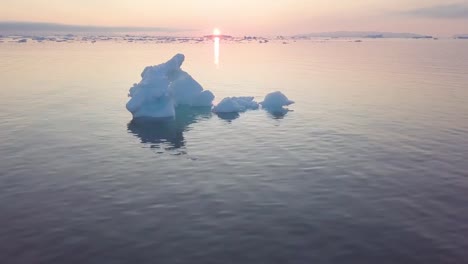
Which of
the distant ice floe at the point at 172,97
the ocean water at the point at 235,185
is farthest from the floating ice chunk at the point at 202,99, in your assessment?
the ocean water at the point at 235,185

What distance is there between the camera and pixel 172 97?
2119 inches

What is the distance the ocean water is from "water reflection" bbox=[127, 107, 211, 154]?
28cm

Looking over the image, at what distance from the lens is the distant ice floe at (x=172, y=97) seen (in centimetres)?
4934

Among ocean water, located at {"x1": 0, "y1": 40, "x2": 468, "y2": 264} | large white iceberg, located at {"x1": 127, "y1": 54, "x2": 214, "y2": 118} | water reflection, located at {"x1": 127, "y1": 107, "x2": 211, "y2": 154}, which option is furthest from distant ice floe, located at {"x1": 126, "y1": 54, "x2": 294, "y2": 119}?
ocean water, located at {"x1": 0, "y1": 40, "x2": 468, "y2": 264}

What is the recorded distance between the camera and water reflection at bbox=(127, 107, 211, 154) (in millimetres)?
38500

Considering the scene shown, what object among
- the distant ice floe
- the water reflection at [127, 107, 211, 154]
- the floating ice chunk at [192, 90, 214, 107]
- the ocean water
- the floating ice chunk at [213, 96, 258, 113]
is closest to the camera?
the ocean water

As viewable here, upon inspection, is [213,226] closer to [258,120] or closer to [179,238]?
[179,238]

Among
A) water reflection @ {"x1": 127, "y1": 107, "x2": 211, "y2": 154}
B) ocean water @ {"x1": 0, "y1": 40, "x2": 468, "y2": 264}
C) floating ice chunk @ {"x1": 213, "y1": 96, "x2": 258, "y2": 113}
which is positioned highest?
floating ice chunk @ {"x1": 213, "y1": 96, "x2": 258, "y2": 113}

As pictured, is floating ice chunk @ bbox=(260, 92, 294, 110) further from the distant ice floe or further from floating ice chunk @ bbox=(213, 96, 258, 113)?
floating ice chunk @ bbox=(213, 96, 258, 113)

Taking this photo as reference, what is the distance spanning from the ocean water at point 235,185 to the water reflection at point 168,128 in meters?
0.28

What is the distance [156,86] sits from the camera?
162ft

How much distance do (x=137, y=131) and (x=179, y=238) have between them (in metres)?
25.2

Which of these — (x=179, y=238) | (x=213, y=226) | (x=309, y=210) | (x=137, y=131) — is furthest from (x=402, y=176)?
(x=137, y=131)

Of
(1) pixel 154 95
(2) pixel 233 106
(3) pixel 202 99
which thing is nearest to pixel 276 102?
(2) pixel 233 106
